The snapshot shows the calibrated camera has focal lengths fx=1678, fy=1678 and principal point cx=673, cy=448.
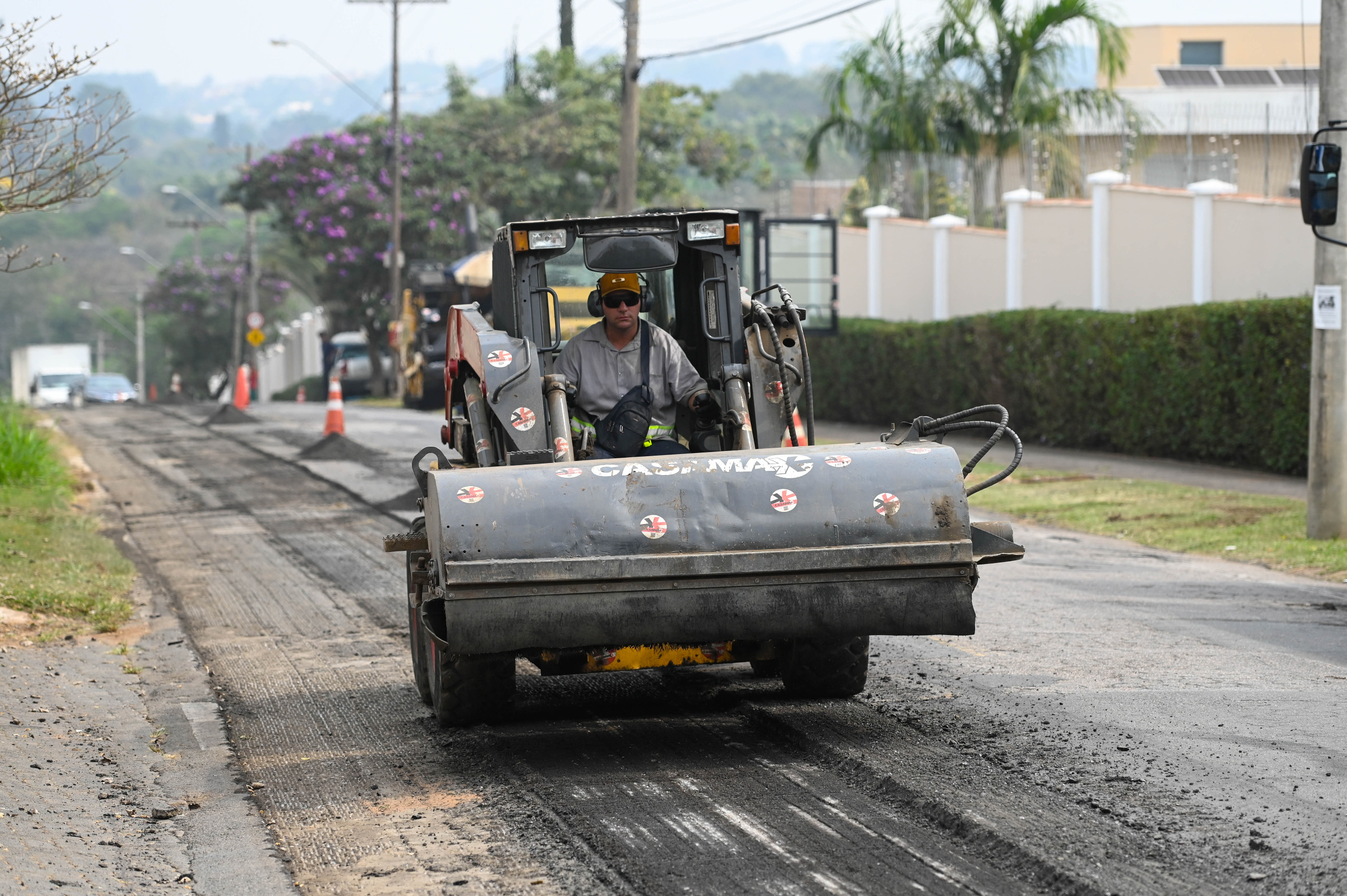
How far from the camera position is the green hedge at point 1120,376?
17406mm

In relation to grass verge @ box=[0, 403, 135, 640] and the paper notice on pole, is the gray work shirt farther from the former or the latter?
the paper notice on pole

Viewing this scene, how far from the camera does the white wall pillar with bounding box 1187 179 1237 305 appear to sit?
2095 centimetres

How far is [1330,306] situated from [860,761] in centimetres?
836

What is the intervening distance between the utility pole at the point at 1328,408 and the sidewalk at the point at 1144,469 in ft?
8.88

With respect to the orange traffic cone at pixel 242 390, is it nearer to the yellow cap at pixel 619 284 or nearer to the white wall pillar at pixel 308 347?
the yellow cap at pixel 619 284

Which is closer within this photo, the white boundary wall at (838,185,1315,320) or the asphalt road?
the asphalt road

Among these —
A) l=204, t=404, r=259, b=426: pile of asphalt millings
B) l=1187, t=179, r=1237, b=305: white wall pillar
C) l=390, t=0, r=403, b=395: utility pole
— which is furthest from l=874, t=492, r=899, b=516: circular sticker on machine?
l=390, t=0, r=403, b=395: utility pole

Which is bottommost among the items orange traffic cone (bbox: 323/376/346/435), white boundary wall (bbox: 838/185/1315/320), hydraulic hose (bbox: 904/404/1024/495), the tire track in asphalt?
the tire track in asphalt

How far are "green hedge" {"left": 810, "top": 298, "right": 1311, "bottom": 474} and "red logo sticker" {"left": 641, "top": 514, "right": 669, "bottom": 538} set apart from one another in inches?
473

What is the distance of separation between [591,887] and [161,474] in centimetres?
1751

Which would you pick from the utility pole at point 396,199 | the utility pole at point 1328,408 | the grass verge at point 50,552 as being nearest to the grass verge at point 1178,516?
the utility pole at point 1328,408

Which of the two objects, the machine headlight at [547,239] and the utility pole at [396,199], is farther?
the utility pole at [396,199]

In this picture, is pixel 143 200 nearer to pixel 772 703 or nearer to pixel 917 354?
pixel 917 354

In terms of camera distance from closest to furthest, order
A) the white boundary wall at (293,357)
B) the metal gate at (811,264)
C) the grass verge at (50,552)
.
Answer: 1. the grass verge at (50,552)
2. the metal gate at (811,264)
3. the white boundary wall at (293,357)
